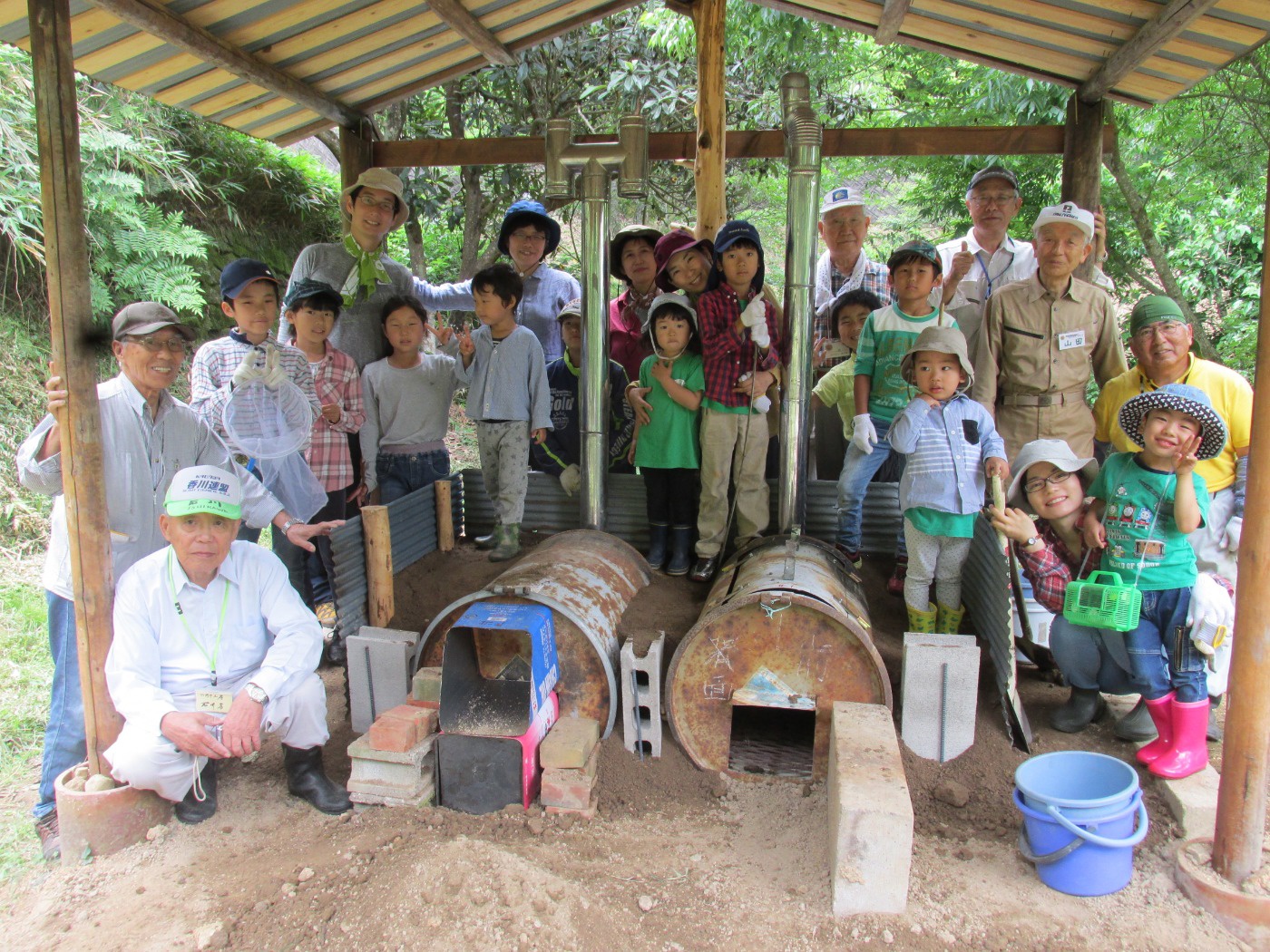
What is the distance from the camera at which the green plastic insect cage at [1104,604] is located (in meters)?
3.27

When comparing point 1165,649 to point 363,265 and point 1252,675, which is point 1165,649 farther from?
point 363,265

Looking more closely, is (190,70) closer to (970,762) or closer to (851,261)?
(851,261)

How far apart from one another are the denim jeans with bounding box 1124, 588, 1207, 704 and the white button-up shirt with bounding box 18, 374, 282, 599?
3686 millimetres

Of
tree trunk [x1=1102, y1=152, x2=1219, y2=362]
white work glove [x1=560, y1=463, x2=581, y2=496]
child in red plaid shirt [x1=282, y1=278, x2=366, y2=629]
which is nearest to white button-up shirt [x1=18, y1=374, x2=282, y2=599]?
child in red plaid shirt [x1=282, y1=278, x2=366, y2=629]

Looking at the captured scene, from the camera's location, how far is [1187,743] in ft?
10.9

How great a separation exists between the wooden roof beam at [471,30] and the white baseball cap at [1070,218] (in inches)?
123

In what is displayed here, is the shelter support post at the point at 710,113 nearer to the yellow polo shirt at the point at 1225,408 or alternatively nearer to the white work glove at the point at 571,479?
the white work glove at the point at 571,479

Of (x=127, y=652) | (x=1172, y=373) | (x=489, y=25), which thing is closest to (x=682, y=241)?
(x=489, y=25)

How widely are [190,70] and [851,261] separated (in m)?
3.76

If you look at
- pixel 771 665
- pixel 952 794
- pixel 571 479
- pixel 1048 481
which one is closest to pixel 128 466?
pixel 571 479

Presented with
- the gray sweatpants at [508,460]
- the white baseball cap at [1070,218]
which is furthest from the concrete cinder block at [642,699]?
the white baseball cap at [1070,218]

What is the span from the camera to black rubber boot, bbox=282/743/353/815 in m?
3.41

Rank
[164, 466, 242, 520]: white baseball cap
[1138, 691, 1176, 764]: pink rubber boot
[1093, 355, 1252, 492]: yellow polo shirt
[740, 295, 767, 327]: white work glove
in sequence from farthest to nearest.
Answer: [740, 295, 767, 327]: white work glove, [1093, 355, 1252, 492]: yellow polo shirt, [1138, 691, 1176, 764]: pink rubber boot, [164, 466, 242, 520]: white baseball cap

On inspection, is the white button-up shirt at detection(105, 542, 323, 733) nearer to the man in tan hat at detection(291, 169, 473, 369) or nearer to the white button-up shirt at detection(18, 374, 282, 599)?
the white button-up shirt at detection(18, 374, 282, 599)
